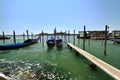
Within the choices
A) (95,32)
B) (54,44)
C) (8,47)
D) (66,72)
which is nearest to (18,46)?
(8,47)

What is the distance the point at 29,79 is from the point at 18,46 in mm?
25422

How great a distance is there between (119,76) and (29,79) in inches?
231

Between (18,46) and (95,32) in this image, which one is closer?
(18,46)

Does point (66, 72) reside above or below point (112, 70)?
below

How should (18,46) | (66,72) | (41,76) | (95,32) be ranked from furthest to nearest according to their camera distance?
(95,32), (18,46), (66,72), (41,76)

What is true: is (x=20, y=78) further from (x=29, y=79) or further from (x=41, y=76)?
(x=41, y=76)

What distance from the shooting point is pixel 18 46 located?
116ft

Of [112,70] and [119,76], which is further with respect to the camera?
[112,70]

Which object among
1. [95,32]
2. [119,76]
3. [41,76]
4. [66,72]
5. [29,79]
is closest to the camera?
[119,76]

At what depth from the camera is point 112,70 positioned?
991 cm

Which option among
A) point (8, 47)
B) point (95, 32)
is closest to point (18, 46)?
point (8, 47)

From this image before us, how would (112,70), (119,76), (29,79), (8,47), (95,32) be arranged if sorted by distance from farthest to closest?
(95,32) → (8,47) → (29,79) → (112,70) → (119,76)

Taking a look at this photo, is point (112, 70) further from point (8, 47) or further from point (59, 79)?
point (8, 47)

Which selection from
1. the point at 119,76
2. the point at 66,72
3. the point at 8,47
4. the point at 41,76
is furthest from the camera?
the point at 8,47
